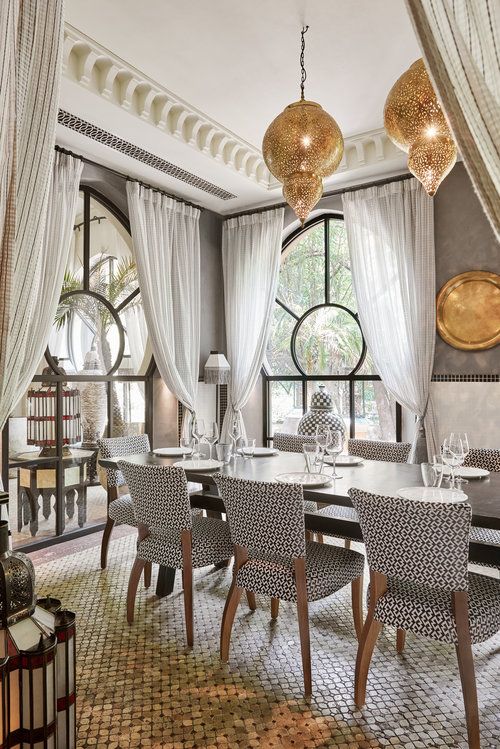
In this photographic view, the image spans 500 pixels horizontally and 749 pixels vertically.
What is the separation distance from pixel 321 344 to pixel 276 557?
3319mm

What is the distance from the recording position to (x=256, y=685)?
2.09 meters

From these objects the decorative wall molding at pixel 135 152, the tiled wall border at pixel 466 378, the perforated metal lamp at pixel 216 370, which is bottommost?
the tiled wall border at pixel 466 378

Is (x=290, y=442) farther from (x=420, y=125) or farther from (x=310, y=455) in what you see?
(x=420, y=125)

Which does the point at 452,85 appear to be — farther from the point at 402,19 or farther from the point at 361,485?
the point at 402,19

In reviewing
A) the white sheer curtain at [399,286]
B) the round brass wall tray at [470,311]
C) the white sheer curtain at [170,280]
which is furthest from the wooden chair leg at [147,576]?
the round brass wall tray at [470,311]

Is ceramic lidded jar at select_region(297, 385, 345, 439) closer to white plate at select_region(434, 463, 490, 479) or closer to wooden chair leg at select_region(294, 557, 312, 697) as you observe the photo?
white plate at select_region(434, 463, 490, 479)

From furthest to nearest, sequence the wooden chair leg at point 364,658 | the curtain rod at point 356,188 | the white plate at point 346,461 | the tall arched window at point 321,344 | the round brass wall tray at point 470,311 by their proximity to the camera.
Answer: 1. the tall arched window at point 321,344
2. the curtain rod at point 356,188
3. the round brass wall tray at point 470,311
4. the white plate at point 346,461
5. the wooden chair leg at point 364,658

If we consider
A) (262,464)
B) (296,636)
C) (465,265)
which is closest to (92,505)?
(262,464)

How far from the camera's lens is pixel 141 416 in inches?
193

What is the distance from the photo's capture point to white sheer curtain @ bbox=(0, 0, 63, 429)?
1233mm

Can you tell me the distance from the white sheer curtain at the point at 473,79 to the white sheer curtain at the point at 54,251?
10.1 feet

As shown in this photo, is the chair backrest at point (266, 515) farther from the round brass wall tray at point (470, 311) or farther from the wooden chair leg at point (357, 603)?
the round brass wall tray at point (470, 311)

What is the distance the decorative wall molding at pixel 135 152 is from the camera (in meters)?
3.59

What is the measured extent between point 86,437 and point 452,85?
410cm
